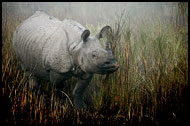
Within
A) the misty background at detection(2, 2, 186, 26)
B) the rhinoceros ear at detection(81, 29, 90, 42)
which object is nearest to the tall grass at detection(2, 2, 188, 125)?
the rhinoceros ear at detection(81, 29, 90, 42)

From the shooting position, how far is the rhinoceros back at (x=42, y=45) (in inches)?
124

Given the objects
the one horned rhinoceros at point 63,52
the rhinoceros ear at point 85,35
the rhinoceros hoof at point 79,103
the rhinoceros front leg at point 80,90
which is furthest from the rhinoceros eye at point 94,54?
the rhinoceros hoof at point 79,103

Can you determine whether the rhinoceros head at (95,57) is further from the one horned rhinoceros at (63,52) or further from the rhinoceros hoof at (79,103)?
the rhinoceros hoof at (79,103)

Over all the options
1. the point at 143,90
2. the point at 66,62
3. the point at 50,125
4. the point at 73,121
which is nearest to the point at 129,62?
the point at 143,90

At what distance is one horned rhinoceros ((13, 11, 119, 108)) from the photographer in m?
2.73

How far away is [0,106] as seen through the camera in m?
2.69

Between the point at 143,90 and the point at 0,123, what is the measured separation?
1759 millimetres

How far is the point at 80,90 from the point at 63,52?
0.68m

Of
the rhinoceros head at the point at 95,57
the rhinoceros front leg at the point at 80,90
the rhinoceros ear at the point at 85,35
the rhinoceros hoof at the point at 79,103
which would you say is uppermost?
the rhinoceros ear at the point at 85,35

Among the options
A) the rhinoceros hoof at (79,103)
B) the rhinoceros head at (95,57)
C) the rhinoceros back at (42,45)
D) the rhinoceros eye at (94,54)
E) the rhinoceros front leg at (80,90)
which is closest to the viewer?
the rhinoceros head at (95,57)

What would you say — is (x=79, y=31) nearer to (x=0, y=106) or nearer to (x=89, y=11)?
(x=0, y=106)

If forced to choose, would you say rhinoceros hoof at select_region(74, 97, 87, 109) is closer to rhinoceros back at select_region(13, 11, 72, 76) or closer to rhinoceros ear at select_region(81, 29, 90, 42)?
rhinoceros back at select_region(13, 11, 72, 76)

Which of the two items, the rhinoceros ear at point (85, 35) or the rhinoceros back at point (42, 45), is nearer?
the rhinoceros ear at point (85, 35)

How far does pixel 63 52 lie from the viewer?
312 centimetres
